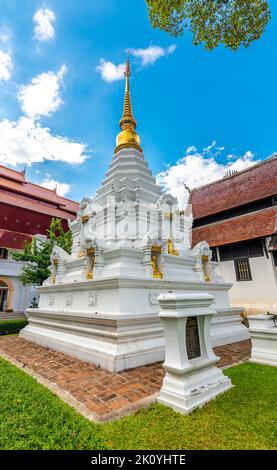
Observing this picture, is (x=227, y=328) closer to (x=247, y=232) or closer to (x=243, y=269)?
(x=243, y=269)

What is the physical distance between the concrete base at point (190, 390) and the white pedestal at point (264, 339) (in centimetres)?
185

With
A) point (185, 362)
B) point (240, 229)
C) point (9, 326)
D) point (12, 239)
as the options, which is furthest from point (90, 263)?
point (12, 239)

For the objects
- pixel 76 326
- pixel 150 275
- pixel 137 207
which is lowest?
pixel 76 326

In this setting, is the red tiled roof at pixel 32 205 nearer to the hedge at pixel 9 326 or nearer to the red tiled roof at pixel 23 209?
the red tiled roof at pixel 23 209

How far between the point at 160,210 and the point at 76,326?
4.42 meters

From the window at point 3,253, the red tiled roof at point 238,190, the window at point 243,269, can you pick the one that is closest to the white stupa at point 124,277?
the window at point 243,269

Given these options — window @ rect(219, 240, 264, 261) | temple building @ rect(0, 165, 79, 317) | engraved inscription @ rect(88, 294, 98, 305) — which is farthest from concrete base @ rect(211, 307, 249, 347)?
temple building @ rect(0, 165, 79, 317)

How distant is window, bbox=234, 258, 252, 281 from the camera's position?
1345 centimetres

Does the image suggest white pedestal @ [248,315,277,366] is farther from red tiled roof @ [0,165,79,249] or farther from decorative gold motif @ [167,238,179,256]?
red tiled roof @ [0,165,79,249]

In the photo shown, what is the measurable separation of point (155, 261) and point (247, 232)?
352 inches

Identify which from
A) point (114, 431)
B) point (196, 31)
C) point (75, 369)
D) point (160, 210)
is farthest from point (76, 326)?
point (196, 31)

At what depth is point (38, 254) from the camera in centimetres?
1058

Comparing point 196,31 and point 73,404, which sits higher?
point 196,31
